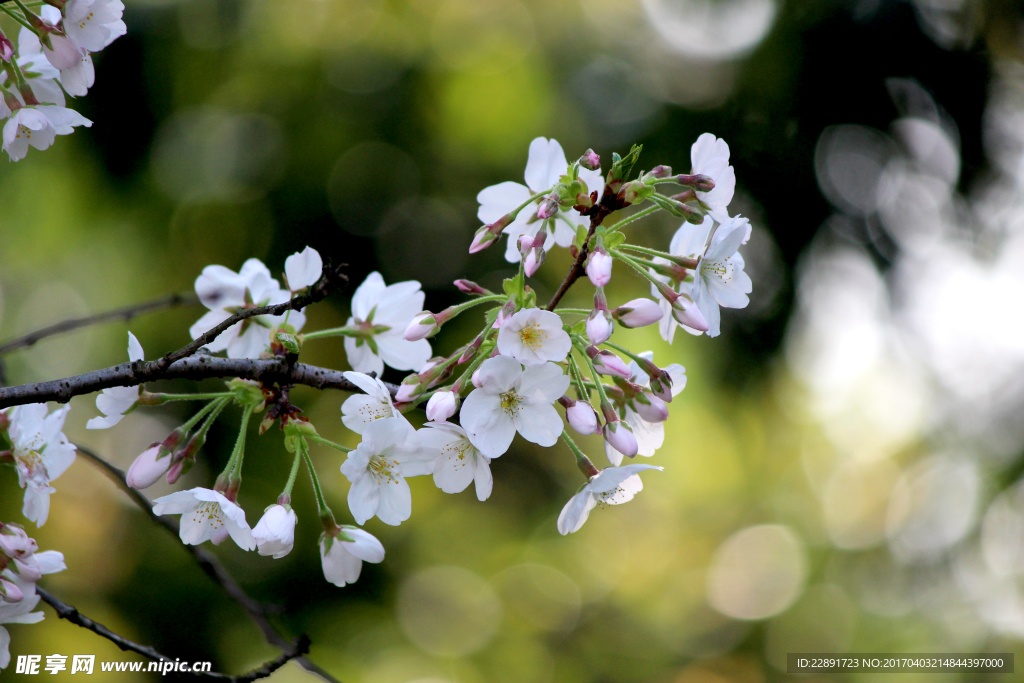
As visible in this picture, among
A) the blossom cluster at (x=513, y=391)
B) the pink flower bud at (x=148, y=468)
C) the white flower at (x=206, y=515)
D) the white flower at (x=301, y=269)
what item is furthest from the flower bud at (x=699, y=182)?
the pink flower bud at (x=148, y=468)

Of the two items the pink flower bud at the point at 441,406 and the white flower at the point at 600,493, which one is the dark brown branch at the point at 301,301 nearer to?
the pink flower bud at the point at 441,406

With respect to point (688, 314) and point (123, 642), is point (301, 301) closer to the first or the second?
point (688, 314)

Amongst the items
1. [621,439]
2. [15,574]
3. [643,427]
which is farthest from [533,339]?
[15,574]

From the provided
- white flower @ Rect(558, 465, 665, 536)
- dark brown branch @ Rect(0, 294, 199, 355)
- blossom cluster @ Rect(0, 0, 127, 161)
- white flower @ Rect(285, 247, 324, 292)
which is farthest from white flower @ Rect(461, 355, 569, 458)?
dark brown branch @ Rect(0, 294, 199, 355)

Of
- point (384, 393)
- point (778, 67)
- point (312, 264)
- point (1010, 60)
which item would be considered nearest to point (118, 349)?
point (312, 264)

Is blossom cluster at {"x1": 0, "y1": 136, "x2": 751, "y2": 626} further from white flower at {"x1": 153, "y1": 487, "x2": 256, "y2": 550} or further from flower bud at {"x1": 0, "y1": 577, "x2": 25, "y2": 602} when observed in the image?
flower bud at {"x1": 0, "y1": 577, "x2": 25, "y2": 602}

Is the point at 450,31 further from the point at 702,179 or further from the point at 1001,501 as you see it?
the point at 1001,501

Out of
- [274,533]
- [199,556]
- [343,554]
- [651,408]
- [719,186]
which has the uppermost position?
[719,186]
